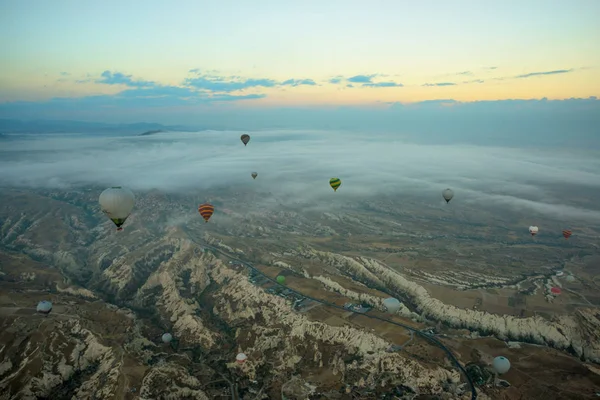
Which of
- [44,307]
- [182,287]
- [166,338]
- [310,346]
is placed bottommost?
[182,287]

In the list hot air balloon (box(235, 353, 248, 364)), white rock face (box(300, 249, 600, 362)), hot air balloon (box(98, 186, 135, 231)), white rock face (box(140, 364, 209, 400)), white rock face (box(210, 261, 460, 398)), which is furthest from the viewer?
white rock face (box(300, 249, 600, 362))

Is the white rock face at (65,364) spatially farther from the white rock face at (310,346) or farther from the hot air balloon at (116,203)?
the hot air balloon at (116,203)

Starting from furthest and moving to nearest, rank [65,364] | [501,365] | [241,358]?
[241,358] → [65,364] → [501,365]

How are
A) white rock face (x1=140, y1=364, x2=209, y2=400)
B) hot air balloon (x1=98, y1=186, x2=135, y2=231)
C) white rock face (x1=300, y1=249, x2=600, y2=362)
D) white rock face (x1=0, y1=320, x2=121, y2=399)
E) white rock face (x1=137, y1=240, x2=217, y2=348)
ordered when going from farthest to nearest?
white rock face (x1=137, y1=240, x2=217, y2=348) < white rock face (x1=300, y1=249, x2=600, y2=362) < white rock face (x1=0, y1=320, x2=121, y2=399) < hot air balloon (x1=98, y1=186, x2=135, y2=231) < white rock face (x1=140, y1=364, x2=209, y2=400)

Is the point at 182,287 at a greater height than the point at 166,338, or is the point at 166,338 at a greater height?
the point at 166,338

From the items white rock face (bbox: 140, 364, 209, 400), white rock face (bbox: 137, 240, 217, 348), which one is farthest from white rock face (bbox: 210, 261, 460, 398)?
white rock face (bbox: 140, 364, 209, 400)

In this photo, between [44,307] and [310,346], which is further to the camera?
[44,307]

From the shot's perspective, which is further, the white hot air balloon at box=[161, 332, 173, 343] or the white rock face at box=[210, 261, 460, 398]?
the white hot air balloon at box=[161, 332, 173, 343]

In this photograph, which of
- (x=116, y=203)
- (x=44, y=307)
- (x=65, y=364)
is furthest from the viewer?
(x=44, y=307)

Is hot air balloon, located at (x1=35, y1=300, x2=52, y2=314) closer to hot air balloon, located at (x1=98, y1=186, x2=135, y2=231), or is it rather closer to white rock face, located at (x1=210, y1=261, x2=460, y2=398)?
hot air balloon, located at (x1=98, y1=186, x2=135, y2=231)

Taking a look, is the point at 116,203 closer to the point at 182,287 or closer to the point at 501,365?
the point at 182,287

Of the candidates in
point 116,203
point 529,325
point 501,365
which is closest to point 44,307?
point 116,203
